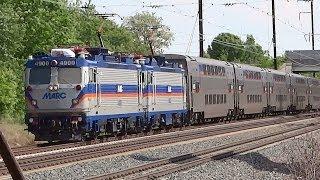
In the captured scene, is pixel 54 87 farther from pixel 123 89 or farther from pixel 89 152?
pixel 89 152

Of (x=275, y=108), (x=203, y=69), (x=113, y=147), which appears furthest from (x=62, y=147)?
(x=275, y=108)

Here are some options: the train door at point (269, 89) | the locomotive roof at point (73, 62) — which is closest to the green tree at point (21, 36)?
the locomotive roof at point (73, 62)

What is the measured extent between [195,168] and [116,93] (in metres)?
8.20

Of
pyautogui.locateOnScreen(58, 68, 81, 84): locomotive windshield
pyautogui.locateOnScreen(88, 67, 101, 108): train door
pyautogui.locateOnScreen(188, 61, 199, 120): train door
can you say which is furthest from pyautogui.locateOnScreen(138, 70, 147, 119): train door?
pyautogui.locateOnScreen(188, 61, 199, 120): train door

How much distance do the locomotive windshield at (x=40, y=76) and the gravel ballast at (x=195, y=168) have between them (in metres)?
4.51

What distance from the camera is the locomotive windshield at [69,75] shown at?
21.5 meters

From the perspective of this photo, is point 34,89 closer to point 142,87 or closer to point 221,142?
point 142,87

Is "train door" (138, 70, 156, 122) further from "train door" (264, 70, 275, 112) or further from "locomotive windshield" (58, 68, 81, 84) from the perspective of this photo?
"train door" (264, 70, 275, 112)

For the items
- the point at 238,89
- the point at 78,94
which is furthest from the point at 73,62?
the point at 238,89

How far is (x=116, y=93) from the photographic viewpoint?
77.4 ft

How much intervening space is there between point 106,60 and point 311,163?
451 inches

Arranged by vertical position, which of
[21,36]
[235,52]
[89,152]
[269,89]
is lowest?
[89,152]

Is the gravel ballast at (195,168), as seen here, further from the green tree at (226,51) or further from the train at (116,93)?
the green tree at (226,51)

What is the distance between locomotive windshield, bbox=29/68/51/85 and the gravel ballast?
4507mm
